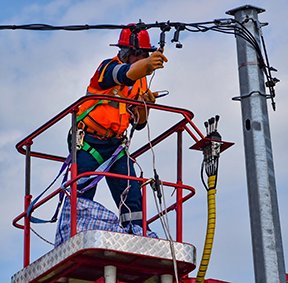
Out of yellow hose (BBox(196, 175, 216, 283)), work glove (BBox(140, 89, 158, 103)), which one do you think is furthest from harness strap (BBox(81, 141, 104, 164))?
yellow hose (BBox(196, 175, 216, 283))

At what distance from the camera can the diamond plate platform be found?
9289 millimetres

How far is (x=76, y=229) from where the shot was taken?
376 inches

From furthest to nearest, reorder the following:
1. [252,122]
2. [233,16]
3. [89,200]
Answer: [89,200] < [233,16] < [252,122]

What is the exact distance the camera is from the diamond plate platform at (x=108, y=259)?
9.29 meters

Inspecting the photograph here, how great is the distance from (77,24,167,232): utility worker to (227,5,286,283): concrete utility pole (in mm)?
1535

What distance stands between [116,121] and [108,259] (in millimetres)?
1776

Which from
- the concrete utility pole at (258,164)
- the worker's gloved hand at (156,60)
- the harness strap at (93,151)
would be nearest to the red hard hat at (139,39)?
the worker's gloved hand at (156,60)

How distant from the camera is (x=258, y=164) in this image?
339 inches

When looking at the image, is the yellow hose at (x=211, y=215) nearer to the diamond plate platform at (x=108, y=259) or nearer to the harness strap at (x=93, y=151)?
the diamond plate platform at (x=108, y=259)

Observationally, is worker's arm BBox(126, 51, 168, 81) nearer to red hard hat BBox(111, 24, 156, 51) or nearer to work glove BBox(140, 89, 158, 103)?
red hard hat BBox(111, 24, 156, 51)

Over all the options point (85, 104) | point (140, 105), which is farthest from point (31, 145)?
point (140, 105)

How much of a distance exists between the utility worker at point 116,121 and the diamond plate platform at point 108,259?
2.38 feet

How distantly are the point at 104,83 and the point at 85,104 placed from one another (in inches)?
13.0

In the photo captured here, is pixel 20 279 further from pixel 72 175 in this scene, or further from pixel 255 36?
pixel 255 36
